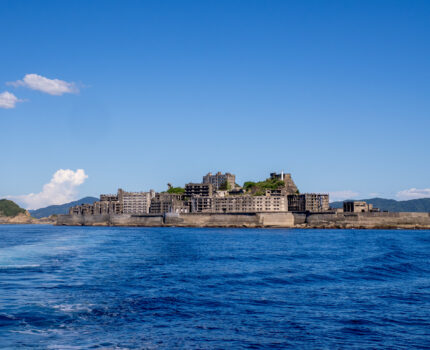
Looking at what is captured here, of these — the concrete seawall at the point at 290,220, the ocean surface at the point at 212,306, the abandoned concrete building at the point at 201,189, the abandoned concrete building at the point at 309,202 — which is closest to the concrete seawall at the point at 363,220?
the concrete seawall at the point at 290,220

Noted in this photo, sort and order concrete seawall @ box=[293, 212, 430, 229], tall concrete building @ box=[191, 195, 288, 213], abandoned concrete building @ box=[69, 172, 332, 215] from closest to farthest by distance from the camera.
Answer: concrete seawall @ box=[293, 212, 430, 229], tall concrete building @ box=[191, 195, 288, 213], abandoned concrete building @ box=[69, 172, 332, 215]

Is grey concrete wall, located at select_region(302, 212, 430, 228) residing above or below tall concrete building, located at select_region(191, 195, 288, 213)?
below

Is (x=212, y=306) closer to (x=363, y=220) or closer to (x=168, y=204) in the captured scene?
(x=363, y=220)

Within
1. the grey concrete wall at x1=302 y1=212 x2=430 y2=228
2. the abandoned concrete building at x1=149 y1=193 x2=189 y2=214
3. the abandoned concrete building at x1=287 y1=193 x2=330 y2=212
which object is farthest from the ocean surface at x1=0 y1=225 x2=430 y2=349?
the abandoned concrete building at x1=149 y1=193 x2=189 y2=214

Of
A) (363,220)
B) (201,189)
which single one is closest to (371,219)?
(363,220)

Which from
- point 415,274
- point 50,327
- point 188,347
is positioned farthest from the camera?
point 415,274

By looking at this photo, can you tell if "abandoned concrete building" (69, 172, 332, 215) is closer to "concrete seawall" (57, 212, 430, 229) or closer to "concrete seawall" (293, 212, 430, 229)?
"concrete seawall" (57, 212, 430, 229)

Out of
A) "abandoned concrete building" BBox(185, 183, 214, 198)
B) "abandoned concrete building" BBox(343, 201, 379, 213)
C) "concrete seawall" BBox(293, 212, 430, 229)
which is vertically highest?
"abandoned concrete building" BBox(185, 183, 214, 198)

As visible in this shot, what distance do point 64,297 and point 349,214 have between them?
131789mm

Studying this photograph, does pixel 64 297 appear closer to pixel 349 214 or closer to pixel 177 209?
pixel 349 214

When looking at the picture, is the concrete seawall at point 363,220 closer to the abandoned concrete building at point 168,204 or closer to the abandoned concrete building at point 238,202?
the abandoned concrete building at point 238,202

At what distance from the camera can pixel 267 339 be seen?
55.7 feet

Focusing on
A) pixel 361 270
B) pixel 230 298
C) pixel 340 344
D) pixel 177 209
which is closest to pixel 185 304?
pixel 230 298

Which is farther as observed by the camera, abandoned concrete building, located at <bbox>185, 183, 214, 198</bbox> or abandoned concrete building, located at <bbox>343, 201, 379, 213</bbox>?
abandoned concrete building, located at <bbox>185, 183, 214, 198</bbox>
